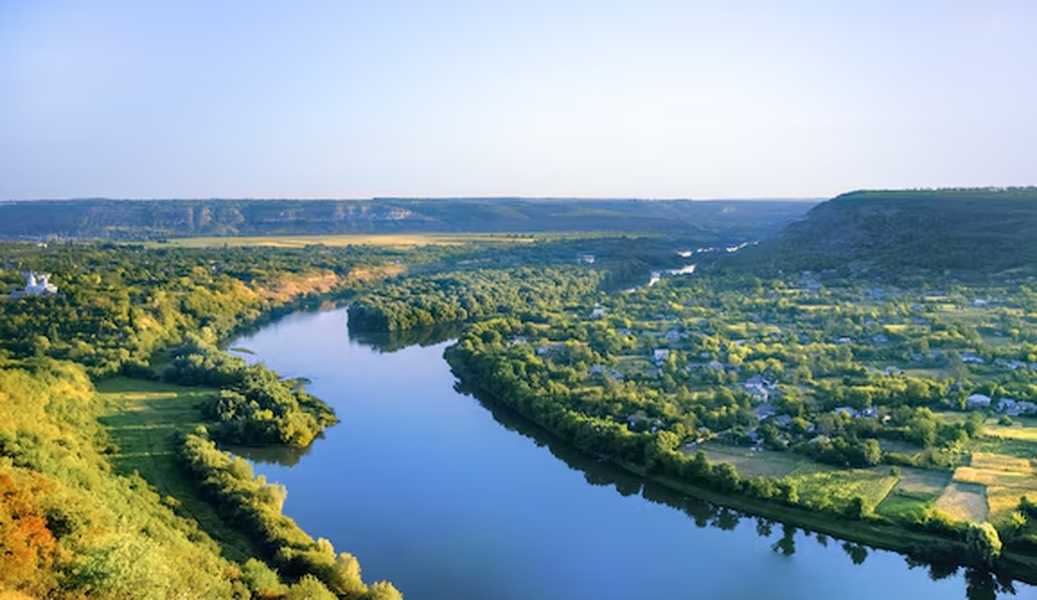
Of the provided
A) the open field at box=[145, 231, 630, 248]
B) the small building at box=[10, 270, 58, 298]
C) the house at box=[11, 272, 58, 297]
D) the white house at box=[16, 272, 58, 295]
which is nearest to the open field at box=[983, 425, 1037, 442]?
the small building at box=[10, 270, 58, 298]

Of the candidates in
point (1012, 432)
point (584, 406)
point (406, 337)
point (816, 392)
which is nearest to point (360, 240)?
point (406, 337)

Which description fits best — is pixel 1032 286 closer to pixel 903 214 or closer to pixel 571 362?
pixel 903 214

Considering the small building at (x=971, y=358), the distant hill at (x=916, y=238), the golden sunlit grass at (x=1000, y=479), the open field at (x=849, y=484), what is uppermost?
the distant hill at (x=916, y=238)

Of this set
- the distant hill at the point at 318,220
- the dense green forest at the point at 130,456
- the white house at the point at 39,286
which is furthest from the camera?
the distant hill at the point at 318,220

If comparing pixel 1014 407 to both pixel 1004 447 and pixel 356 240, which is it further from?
pixel 356 240

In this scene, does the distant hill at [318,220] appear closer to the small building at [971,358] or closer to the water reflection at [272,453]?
the small building at [971,358]

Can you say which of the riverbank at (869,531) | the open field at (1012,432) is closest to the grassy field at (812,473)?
the riverbank at (869,531)
